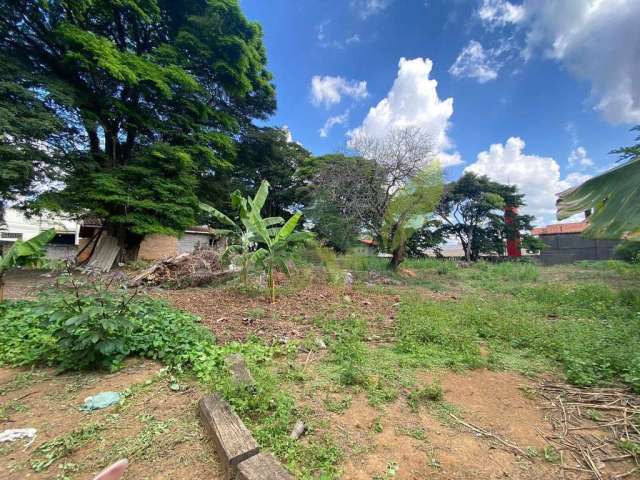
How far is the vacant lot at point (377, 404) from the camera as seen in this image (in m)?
1.55

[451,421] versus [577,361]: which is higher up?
[577,361]

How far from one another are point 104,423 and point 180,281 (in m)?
5.49

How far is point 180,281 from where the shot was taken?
6.88 metres

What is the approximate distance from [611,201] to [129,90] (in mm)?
13442

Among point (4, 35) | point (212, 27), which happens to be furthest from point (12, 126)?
point (212, 27)

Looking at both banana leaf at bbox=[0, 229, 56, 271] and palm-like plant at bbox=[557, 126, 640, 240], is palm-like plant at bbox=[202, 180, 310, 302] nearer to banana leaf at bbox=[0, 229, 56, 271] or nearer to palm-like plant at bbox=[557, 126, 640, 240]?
banana leaf at bbox=[0, 229, 56, 271]

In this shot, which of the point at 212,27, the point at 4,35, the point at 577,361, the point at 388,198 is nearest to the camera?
the point at 577,361

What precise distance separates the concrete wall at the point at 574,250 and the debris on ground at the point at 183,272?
68.5ft

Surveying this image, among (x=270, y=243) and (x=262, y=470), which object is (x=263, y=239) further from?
(x=262, y=470)

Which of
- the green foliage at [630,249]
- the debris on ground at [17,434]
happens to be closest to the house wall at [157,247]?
the debris on ground at [17,434]

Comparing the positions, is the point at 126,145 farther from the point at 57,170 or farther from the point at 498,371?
the point at 498,371

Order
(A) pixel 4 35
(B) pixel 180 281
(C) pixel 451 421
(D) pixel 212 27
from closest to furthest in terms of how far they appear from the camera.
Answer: (C) pixel 451 421 < (B) pixel 180 281 < (A) pixel 4 35 < (D) pixel 212 27

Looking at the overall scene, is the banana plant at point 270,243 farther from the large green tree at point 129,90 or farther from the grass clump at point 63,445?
the large green tree at point 129,90

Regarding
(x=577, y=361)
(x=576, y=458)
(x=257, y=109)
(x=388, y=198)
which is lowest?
(x=576, y=458)
